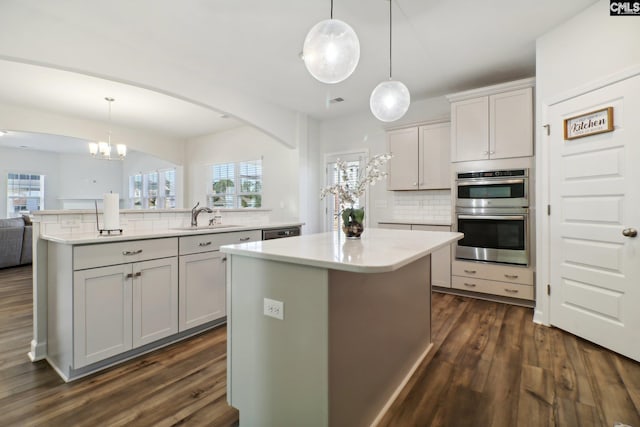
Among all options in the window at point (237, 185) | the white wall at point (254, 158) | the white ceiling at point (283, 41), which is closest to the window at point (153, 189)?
the white wall at point (254, 158)

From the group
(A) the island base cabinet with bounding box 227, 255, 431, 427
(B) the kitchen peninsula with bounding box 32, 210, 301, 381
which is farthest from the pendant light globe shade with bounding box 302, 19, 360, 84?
(B) the kitchen peninsula with bounding box 32, 210, 301, 381

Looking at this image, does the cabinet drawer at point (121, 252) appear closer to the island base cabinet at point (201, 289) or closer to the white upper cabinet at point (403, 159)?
the island base cabinet at point (201, 289)

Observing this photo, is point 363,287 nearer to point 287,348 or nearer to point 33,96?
point 287,348

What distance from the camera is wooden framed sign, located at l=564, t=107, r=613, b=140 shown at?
92.0 inches

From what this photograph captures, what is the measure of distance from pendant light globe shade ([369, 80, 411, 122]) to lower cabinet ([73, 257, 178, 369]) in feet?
6.70

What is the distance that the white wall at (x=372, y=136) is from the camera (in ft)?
14.9

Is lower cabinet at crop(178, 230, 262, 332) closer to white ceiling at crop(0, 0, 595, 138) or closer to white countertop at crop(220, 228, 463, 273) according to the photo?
white countertop at crop(220, 228, 463, 273)

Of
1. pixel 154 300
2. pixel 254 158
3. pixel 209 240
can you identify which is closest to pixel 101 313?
pixel 154 300

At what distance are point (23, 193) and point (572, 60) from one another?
12.0 meters

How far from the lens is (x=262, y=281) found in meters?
1.46

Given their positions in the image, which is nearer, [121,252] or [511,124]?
[121,252]

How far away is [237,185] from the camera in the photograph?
655 cm

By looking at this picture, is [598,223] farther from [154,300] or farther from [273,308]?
[154,300]

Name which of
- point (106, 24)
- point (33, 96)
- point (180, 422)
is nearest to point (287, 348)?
point (180, 422)
